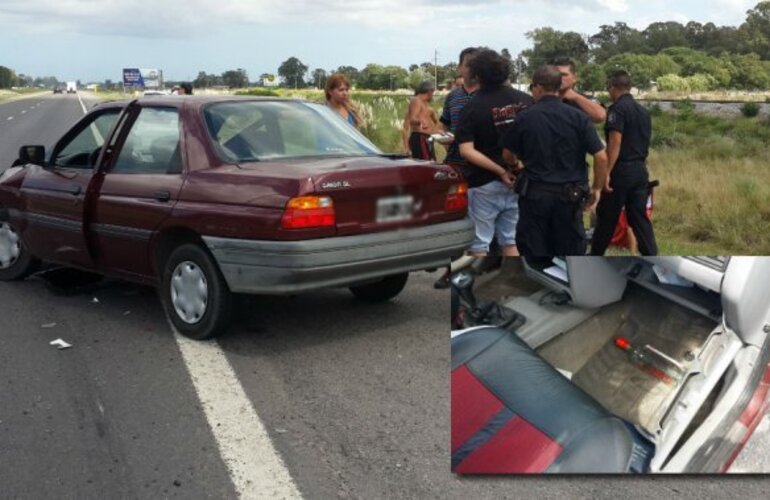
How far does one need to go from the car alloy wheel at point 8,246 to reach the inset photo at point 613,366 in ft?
15.4

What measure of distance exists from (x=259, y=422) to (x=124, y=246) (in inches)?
82.8

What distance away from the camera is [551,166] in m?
5.27

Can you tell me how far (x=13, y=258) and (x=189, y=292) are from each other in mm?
2447

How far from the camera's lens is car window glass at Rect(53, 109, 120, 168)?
241 inches

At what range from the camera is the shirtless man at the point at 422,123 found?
9.51 m

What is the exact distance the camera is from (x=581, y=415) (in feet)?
10.3

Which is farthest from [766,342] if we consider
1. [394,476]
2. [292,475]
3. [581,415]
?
[292,475]

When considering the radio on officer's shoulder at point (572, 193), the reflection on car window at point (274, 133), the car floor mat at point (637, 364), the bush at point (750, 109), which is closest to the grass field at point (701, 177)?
the bush at point (750, 109)

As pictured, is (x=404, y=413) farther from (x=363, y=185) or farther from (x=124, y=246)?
(x=124, y=246)

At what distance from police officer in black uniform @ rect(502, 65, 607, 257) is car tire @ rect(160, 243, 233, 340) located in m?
1.92

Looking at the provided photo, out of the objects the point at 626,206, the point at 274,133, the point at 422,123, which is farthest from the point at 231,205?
the point at 422,123

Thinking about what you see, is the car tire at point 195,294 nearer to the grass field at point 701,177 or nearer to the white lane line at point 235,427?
the white lane line at point 235,427

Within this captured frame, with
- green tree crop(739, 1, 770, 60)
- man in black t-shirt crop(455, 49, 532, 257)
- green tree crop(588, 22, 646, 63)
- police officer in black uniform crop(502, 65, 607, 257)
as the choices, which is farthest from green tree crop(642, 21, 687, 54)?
police officer in black uniform crop(502, 65, 607, 257)

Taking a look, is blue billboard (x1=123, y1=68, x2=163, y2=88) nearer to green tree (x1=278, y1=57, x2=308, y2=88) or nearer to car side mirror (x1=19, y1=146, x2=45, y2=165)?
green tree (x1=278, y1=57, x2=308, y2=88)
